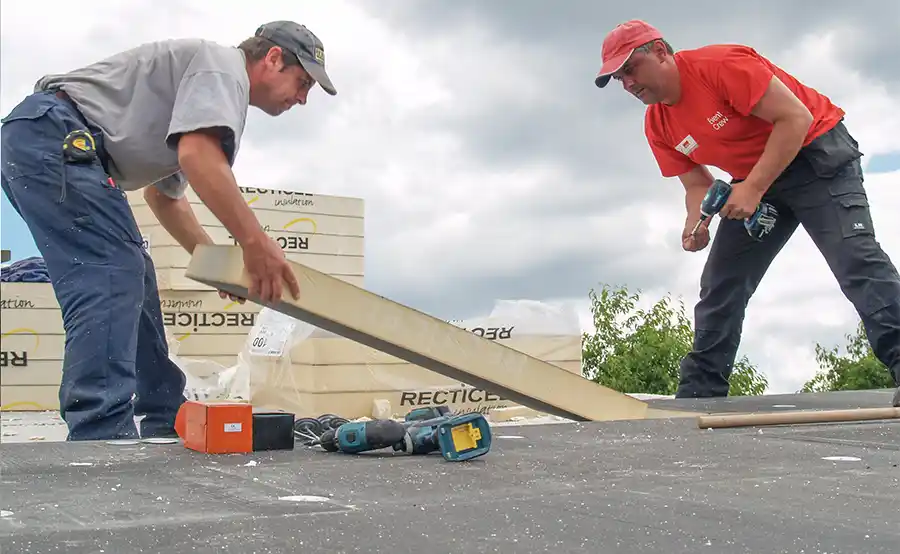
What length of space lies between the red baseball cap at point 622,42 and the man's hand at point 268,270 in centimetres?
156

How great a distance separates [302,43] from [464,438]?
1.12m

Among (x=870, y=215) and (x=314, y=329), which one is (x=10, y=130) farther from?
(x=870, y=215)

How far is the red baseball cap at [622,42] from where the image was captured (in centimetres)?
304

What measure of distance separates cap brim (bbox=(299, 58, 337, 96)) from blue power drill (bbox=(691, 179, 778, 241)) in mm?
1599

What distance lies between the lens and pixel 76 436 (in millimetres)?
2053

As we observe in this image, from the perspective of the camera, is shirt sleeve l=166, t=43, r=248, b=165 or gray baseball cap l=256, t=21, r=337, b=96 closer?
shirt sleeve l=166, t=43, r=248, b=165

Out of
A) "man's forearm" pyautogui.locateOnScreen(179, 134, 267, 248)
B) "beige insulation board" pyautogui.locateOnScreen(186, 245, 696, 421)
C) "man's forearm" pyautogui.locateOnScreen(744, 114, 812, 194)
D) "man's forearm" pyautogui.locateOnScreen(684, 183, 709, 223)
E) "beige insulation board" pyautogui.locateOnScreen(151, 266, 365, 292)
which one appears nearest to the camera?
"man's forearm" pyautogui.locateOnScreen(179, 134, 267, 248)

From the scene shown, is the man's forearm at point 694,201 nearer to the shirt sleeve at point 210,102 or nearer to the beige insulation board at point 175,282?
the shirt sleeve at point 210,102

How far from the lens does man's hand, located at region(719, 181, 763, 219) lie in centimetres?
309

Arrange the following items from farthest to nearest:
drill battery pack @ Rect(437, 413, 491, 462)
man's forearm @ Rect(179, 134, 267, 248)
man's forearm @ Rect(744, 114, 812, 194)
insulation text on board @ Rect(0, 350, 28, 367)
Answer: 1. insulation text on board @ Rect(0, 350, 28, 367)
2. man's forearm @ Rect(744, 114, 812, 194)
3. man's forearm @ Rect(179, 134, 267, 248)
4. drill battery pack @ Rect(437, 413, 491, 462)

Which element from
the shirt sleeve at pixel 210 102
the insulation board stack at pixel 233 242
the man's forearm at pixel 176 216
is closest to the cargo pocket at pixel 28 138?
the shirt sleeve at pixel 210 102

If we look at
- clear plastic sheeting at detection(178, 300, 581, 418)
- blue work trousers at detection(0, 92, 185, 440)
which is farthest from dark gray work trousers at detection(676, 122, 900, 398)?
blue work trousers at detection(0, 92, 185, 440)

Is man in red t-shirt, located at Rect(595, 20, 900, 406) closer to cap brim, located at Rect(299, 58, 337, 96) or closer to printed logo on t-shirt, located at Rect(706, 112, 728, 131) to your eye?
printed logo on t-shirt, located at Rect(706, 112, 728, 131)

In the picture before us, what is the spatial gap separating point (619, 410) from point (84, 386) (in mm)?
1539
